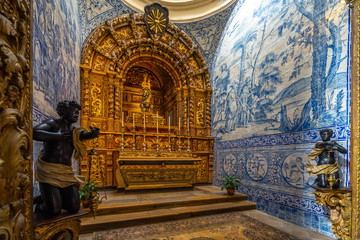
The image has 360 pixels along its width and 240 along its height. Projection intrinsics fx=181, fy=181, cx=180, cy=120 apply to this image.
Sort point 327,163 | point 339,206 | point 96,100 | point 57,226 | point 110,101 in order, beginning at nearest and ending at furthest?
point 57,226 → point 339,206 → point 327,163 → point 96,100 → point 110,101

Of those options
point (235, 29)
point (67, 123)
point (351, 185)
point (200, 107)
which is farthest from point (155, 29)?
point (351, 185)

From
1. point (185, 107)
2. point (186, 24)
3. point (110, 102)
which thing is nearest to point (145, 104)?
point (110, 102)

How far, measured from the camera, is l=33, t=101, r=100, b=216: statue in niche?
179cm

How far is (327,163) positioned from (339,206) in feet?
2.28

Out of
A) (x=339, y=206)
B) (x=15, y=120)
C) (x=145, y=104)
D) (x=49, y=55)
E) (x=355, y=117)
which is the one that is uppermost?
(x=49, y=55)

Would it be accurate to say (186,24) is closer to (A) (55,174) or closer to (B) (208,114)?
(B) (208,114)

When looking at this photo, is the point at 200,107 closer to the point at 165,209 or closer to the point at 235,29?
the point at 235,29

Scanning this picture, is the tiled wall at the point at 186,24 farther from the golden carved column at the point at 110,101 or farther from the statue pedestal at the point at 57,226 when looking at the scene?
the statue pedestal at the point at 57,226

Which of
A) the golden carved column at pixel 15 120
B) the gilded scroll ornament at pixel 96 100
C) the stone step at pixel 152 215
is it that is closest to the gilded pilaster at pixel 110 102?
the gilded scroll ornament at pixel 96 100

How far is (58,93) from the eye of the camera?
3.41 metres

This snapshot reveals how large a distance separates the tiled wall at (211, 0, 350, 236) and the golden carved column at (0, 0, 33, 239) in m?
4.43

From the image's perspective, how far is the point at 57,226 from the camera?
5.82ft

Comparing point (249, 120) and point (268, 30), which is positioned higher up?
point (268, 30)

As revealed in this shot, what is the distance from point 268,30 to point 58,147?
563 centimetres
